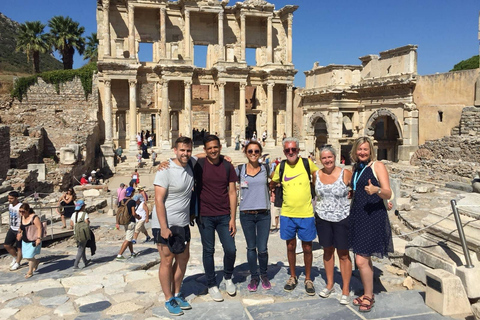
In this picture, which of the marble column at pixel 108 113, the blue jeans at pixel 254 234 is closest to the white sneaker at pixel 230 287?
the blue jeans at pixel 254 234

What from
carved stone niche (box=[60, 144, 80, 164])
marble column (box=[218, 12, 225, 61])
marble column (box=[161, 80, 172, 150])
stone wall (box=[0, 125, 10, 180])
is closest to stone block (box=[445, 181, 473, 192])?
carved stone niche (box=[60, 144, 80, 164])

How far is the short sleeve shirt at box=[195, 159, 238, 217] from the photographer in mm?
5180

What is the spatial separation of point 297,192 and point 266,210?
48 centimetres

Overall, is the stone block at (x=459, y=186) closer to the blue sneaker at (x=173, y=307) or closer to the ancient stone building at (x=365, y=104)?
the ancient stone building at (x=365, y=104)

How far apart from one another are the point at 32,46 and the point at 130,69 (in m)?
13.6

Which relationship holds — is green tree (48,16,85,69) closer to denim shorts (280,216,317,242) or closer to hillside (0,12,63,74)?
hillside (0,12,63,74)

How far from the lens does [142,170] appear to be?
25.7 meters

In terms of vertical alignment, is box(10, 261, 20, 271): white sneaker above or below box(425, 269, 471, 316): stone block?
below

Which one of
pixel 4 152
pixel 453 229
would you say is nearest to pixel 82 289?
pixel 453 229

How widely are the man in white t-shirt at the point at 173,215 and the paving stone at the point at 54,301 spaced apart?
142 cm

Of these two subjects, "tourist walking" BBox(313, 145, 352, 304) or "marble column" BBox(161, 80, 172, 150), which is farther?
"marble column" BBox(161, 80, 172, 150)

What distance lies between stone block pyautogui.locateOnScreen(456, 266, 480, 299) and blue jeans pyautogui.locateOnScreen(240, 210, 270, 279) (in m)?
2.31

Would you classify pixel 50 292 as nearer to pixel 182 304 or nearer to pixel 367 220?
pixel 182 304

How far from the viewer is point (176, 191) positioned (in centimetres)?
483
